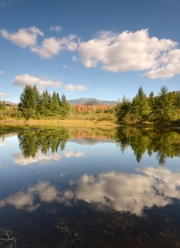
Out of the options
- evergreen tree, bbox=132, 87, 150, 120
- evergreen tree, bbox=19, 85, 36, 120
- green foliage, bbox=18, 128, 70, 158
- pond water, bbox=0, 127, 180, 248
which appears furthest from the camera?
evergreen tree, bbox=132, 87, 150, 120

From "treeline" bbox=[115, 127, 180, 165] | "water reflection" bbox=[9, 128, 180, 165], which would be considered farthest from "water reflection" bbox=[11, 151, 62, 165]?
"treeline" bbox=[115, 127, 180, 165]

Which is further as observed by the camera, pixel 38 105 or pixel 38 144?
pixel 38 105

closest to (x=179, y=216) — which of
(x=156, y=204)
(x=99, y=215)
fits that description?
(x=156, y=204)

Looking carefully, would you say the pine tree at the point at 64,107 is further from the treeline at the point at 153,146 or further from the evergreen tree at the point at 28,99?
the treeline at the point at 153,146

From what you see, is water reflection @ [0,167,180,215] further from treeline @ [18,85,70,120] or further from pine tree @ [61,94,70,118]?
pine tree @ [61,94,70,118]

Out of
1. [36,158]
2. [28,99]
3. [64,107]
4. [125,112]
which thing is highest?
[28,99]

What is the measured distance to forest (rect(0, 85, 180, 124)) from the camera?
185 ft

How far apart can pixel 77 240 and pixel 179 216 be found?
12.0 feet

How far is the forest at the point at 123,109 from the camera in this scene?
56.4 meters

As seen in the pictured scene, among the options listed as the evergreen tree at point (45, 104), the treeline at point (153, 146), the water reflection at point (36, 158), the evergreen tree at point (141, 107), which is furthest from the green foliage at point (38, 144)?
the evergreen tree at point (141, 107)

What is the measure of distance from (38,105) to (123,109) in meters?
38.2

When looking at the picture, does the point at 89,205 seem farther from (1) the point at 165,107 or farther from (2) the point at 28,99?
(2) the point at 28,99

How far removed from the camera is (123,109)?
247ft

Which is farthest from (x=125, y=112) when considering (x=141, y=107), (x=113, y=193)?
(x=113, y=193)
